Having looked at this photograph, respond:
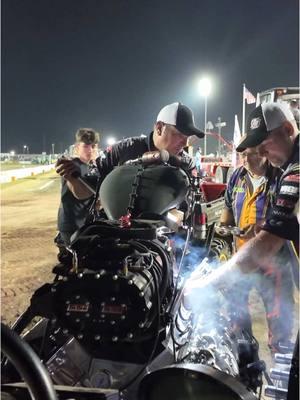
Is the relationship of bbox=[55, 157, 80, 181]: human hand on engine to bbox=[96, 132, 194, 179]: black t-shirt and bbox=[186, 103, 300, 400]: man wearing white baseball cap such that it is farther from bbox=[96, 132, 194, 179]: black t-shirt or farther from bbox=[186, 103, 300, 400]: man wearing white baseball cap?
bbox=[186, 103, 300, 400]: man wearing white baseball cap

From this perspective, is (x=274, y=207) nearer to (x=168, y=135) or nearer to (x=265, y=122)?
(x=265, y=122)

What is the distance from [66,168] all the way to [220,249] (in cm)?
215

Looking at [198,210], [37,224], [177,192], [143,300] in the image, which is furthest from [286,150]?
[37,224]

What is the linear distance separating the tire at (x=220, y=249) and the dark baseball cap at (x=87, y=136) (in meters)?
1.83

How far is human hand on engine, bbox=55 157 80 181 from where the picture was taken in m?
2.64

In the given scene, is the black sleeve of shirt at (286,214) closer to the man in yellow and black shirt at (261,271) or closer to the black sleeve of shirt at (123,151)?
the man in yellow and black shirt at (261,271)

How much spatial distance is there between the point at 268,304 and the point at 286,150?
140 centimetres

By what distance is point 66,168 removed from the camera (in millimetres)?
2654

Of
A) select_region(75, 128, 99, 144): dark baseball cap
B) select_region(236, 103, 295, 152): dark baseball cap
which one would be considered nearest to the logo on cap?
select_region(236, 103, 295, 152): dark baseball cap

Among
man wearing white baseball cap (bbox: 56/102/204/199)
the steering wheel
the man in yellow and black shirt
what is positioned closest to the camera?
the steering wheel

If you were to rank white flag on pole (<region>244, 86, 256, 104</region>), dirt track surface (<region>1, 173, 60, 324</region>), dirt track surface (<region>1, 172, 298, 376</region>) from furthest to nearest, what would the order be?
white flag on pole (<region>244, 86, 256, 104</region>), dirt track surface (<region>1, 173, 60, 324</region>), dirt track surface (<region>1, 172, 298, 376</region>)

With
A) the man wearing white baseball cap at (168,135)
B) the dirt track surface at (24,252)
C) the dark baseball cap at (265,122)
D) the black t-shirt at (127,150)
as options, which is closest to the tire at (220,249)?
the black t-shirt at (127,150)

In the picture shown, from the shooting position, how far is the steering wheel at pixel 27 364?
1.32m

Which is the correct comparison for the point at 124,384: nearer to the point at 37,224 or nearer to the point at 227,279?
the point at 227,279
